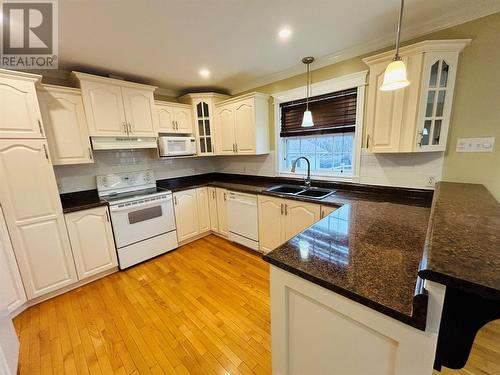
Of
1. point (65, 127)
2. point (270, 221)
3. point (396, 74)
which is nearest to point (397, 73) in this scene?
point (396, 74)

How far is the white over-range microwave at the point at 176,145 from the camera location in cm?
292

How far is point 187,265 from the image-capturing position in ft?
8.64

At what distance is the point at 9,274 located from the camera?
1.83 meters

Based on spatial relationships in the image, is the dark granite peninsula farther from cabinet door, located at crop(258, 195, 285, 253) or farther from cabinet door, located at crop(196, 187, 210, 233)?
cabinet door, located at crop(196, 187, 210, 233)

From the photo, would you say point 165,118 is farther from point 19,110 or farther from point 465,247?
point 465,247

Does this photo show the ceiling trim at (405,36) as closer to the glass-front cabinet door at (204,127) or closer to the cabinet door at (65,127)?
the glass-front cabinet door at (204,127)

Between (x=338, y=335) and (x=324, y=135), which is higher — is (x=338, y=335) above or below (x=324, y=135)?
below

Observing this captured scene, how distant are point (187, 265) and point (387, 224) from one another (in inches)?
89.4

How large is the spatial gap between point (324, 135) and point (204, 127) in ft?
6.17

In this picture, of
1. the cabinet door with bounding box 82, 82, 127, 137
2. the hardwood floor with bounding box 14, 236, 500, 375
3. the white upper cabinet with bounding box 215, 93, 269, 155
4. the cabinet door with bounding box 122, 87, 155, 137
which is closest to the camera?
the hardwood floor with bounding box 14, 236, 500, 375

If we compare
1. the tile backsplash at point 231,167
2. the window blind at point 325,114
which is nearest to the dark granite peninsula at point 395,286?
the tile backsplash at point 231,167

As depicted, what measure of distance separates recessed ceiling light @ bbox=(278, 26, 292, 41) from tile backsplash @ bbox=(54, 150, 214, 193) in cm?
243

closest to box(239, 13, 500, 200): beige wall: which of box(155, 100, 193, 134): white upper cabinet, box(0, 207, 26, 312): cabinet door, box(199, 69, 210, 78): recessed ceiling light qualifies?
box(199, 69, 210, 78): recessed ceiling light

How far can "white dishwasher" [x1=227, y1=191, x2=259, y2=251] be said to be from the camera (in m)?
2.80
